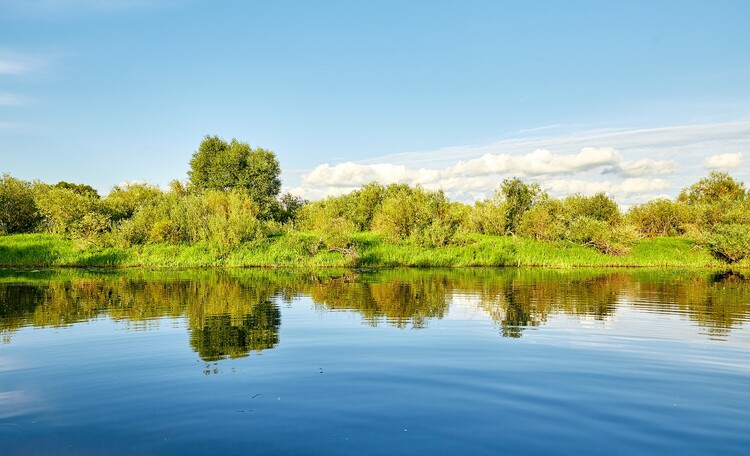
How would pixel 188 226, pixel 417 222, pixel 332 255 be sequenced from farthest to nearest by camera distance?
pixel 417 222 < pixel 188 226 < pixel 332 255

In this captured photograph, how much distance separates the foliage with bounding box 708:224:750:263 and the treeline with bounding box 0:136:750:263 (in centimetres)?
8

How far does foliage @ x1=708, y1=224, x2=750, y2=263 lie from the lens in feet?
165

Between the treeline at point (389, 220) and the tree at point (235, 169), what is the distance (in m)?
5.88

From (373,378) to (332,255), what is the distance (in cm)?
3902

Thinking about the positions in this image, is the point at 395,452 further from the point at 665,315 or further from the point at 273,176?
the point at 273,176

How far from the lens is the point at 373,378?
37.4ft

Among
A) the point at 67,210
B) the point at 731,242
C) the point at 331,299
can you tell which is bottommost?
the point at 331,299

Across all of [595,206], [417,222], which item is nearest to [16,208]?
[417,222]

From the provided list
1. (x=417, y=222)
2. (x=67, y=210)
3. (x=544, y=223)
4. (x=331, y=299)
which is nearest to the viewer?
(x=331, y=299)

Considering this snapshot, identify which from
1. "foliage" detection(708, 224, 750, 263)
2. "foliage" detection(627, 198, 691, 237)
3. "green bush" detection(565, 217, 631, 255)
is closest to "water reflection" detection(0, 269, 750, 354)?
"green bush" detection(565, 217, 631, 255)

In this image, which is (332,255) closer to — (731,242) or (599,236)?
(599,236)

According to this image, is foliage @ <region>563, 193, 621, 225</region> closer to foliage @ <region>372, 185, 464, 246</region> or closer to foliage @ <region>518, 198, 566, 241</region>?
foliage @ <region>518, 198, 566, 241</region>

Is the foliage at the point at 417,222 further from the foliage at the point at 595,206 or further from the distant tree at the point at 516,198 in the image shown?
the foliage at the point at 595,206

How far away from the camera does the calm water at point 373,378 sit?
26.5ft
